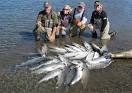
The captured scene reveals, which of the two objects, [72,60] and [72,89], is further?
[72,60]

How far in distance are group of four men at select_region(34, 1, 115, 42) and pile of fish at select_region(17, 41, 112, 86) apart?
0.94 meters

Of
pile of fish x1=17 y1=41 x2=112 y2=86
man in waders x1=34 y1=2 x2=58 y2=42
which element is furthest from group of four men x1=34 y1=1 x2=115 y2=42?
pile of fish x1=17 y1=41 x2=112 y2=86

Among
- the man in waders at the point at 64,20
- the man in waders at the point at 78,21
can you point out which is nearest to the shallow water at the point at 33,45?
the man in waders at the point at 78,21

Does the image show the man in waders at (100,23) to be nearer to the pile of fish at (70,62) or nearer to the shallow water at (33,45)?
the shallow water at (33,45)

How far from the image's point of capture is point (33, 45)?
38.7 feet

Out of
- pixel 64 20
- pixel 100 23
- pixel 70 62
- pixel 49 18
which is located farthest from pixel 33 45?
pixel 100 23

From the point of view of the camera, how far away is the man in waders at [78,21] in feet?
41.3

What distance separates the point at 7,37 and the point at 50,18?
61.7 inches

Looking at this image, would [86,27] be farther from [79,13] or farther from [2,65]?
[2,65]

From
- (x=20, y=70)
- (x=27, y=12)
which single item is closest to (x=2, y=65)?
(x=20, y=70)

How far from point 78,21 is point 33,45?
187 cm

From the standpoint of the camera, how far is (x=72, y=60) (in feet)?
34.2

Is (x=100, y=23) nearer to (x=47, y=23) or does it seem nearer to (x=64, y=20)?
(x=64, y=20)

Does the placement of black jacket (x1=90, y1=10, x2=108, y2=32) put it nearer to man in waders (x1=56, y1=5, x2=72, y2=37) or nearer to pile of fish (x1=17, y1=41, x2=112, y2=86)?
man in waders (x1=56, y1=5, x2=72, y2=37)
